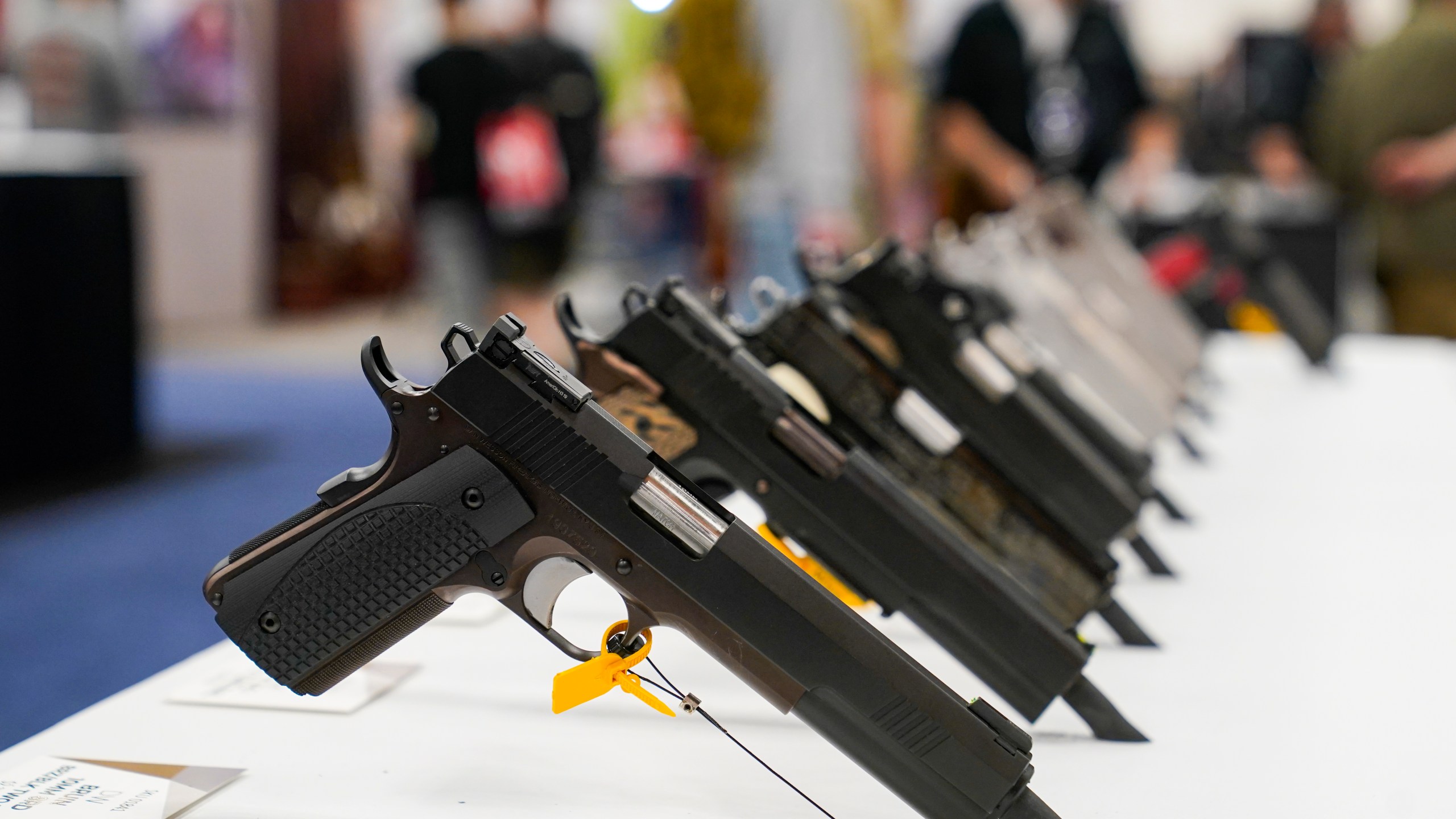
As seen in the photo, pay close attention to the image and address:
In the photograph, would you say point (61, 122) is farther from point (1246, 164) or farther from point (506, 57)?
point (1246, 164)

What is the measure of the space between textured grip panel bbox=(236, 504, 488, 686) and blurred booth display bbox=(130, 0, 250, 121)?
30.8ft

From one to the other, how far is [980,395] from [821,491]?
0.54m

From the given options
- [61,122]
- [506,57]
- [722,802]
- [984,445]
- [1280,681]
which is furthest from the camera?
[61,122]

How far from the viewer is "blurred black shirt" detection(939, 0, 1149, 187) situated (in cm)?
515

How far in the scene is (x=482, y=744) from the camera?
5.07 feet

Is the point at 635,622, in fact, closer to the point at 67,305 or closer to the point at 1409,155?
the point at 67,305

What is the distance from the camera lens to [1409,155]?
548 centimetres

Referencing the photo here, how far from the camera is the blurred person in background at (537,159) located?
216 inches

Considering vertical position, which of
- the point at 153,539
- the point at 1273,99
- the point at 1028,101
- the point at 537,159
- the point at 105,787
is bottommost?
the point at 153,539

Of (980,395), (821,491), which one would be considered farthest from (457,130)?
Answer: (821,491)

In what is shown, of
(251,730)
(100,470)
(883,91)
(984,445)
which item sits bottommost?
(100,470)

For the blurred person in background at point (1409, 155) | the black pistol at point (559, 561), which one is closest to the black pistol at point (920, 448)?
the black pistol at point (559, 561)

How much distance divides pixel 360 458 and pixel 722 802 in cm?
455

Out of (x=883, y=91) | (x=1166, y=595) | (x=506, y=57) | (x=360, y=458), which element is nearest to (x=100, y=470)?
(x=360, y=458)
